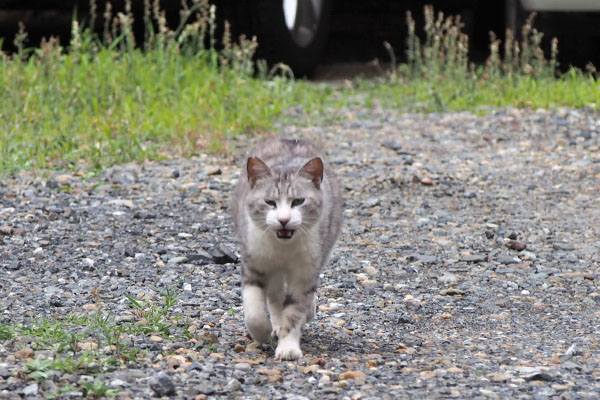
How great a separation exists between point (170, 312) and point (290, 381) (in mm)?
983

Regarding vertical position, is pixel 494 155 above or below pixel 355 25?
below

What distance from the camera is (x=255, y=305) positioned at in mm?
4062

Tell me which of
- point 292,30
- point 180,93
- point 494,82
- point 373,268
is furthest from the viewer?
point 292,30

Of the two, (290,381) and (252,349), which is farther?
(252,349)

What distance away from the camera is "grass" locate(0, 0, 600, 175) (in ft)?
24.4

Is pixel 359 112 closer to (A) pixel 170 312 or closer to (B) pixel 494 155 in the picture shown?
(B) pixel 494 155

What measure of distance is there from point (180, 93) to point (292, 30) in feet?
5.63

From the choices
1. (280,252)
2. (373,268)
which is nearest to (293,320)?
(280,252)

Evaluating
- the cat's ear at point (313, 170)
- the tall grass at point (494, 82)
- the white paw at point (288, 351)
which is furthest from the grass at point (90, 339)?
the tall grass at point (494, 82)

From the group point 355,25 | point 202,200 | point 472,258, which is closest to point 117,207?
point 202,200

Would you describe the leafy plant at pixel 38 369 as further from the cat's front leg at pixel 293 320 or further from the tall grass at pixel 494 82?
the tall grass at pixel 494 82

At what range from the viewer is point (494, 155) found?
Answer: 25.5 feet

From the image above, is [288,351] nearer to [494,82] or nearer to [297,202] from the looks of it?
[297,202]

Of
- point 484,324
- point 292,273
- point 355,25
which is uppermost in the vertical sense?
point 355,25
